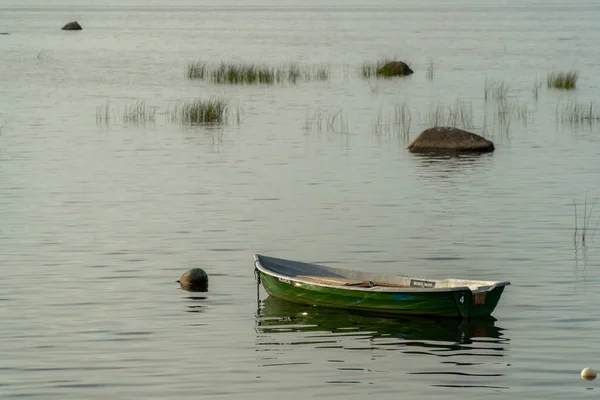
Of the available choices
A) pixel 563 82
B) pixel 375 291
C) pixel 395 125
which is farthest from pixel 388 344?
pixel 563 82

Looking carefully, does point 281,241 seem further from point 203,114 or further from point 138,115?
point 138,115

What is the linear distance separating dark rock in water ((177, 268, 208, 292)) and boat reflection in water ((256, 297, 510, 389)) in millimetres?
1625

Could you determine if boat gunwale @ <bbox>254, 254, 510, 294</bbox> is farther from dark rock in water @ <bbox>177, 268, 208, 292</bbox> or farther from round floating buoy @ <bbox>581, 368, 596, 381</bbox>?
round floating buoy @ <bbox>581, 368, 596, 381</bbox>

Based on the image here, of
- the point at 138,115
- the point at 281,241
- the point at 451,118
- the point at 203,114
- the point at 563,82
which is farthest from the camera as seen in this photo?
the point at 563,82

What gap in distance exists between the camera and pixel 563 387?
52.3 ft

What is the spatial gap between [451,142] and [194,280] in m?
19.8

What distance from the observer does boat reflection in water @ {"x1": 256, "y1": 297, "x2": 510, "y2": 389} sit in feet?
55.4

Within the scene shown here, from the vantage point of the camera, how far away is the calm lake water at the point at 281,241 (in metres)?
17.0

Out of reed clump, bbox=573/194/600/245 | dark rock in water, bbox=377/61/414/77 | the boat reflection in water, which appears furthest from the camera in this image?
dark rock in water, bbox=377/61/414/77

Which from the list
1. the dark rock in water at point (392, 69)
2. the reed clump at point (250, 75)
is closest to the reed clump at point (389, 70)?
the dark rock in water at point (392, 69)

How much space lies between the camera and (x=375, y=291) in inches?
773

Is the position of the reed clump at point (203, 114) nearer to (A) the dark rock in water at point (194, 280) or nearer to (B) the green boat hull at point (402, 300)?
(A) the dark rock in water at point (194, 280)

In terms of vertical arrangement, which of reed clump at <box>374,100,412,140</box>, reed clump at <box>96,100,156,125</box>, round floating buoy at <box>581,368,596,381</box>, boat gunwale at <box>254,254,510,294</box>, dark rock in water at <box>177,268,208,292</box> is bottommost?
round floating buoy at <box>581,368,596,381</box>

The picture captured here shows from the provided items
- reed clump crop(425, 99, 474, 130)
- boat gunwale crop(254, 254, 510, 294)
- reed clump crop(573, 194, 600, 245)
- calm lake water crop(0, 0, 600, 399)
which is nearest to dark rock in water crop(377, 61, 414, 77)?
calm lake water crop(0, 0, 600, 399)
